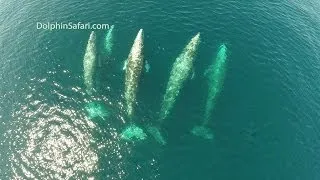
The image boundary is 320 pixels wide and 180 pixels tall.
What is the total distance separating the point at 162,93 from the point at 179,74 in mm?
7805

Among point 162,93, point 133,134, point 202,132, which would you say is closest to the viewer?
point 133,134

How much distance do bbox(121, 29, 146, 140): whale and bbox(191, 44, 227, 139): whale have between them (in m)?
13.7

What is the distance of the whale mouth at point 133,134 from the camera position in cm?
8769

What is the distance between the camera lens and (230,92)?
98188 millimetres

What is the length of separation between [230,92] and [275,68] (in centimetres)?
1721

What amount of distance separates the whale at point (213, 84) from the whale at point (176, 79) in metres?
5.69

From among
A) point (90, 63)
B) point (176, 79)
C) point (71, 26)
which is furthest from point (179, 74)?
point (71, 26)

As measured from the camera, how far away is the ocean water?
84.3 meters

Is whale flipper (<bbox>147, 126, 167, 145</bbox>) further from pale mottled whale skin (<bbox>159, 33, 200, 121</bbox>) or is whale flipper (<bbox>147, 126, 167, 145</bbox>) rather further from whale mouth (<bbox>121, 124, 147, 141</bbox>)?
pale mottled whale skin (<bbox>159, 33, 200, 121</bbox>)

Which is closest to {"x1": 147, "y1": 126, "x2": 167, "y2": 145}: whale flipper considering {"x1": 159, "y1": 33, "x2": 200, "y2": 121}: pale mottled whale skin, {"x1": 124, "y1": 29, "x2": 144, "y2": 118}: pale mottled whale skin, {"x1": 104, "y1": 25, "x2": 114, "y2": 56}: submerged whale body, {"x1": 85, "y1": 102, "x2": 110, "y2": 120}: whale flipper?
{"x1": 159, "y1": 33, "x2": 200, "y2": 121}: pale mottled whale skin

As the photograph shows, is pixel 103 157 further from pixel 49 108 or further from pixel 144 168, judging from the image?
pixel 49 108

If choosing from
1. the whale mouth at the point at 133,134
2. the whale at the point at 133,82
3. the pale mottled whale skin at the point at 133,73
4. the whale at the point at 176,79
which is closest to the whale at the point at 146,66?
the whale at the point at 133,82

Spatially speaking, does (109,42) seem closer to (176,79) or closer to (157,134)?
(176,79)

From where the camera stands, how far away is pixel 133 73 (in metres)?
99.3
